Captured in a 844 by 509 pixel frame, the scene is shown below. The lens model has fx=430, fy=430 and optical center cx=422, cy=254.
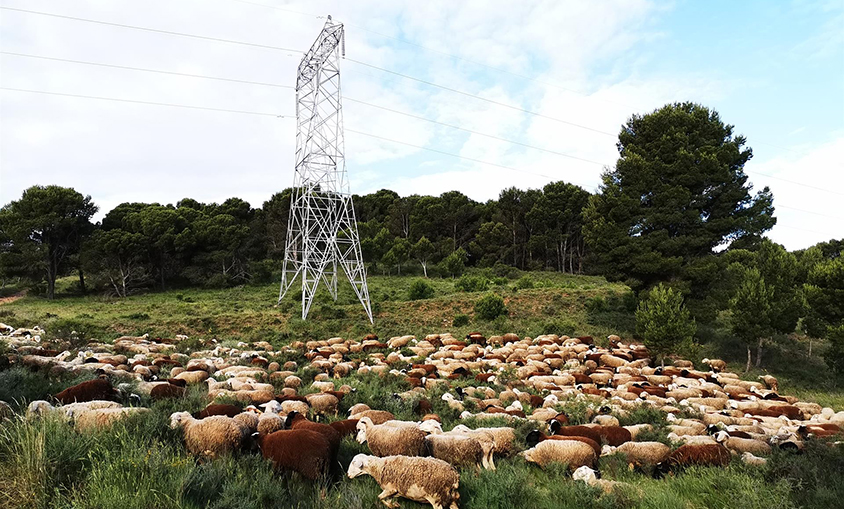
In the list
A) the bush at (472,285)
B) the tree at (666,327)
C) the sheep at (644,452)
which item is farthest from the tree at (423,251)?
the sheep at (644,452)

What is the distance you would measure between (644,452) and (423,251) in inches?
2103

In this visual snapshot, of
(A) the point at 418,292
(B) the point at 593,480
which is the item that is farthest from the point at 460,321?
→ (B) the point at 593,480

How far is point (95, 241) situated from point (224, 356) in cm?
4156

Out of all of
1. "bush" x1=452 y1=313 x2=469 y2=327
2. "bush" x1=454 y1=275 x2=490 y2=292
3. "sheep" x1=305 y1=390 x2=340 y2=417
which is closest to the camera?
"sheep" x1=305 y1=390 x2=340 y2=417

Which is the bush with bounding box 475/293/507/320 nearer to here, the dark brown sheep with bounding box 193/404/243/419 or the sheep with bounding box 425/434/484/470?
the dark brown sheep with bounding box 193/404/243/419

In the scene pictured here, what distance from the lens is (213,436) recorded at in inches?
227

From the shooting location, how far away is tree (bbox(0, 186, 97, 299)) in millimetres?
44312

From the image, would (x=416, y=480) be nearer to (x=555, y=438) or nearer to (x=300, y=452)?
(x=300, y=452)

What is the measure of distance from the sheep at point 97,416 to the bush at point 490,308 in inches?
925

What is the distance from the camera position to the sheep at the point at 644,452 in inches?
267

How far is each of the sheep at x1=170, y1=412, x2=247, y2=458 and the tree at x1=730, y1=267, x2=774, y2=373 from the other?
67.6 feet

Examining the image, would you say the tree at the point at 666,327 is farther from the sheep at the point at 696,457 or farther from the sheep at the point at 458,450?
the sheep at the point at 458,450

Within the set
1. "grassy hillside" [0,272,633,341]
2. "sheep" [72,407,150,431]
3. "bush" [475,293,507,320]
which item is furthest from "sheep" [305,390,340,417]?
"bush" [475,293,507,320]

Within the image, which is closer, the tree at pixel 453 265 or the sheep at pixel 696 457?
the sheep at pixel 696 457
